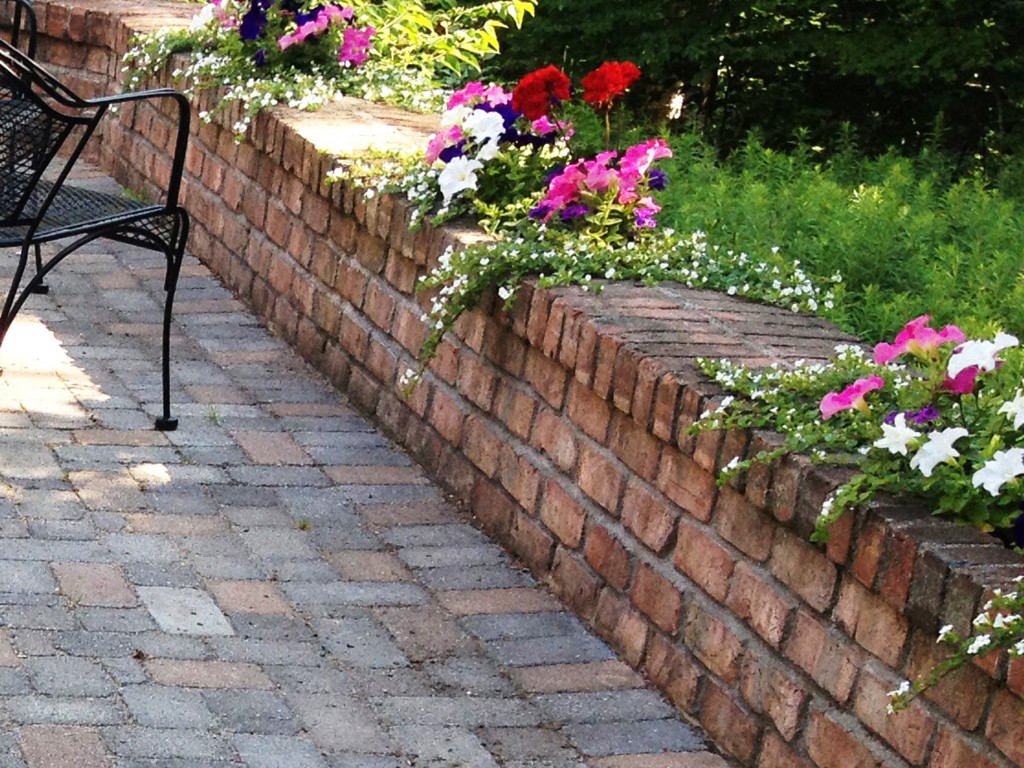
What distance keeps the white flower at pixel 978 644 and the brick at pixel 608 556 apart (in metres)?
1.16

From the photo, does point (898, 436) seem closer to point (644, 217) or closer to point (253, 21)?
point (644, 217)

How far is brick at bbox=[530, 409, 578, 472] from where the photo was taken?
3754 mm

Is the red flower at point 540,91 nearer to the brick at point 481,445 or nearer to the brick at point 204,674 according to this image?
the brick at point 481,445

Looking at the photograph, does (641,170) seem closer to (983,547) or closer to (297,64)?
(983,547)

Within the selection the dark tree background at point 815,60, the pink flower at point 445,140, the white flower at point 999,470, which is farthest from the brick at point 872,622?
the dark tree background at point 815,60

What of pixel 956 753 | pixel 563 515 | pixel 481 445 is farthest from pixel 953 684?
pixel 481 445

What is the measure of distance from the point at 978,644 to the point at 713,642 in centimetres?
88

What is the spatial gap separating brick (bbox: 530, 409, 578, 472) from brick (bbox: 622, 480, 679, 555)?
25 centimetres

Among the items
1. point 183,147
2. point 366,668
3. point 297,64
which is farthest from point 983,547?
point 297,64

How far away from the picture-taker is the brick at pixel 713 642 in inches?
125

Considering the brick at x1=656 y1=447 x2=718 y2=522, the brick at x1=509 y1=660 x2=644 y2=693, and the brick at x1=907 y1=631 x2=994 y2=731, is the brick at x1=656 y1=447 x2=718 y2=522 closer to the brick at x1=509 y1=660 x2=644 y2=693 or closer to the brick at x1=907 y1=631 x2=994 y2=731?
the brick at x1=509 y1=660 x2=644 y2=693

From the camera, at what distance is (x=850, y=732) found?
9.31ft

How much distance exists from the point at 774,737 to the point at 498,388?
4.31 ft

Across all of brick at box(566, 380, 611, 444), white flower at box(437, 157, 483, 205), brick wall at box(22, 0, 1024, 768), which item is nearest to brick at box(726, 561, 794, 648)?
brick wall at box(22, 0, 1024, 768)
